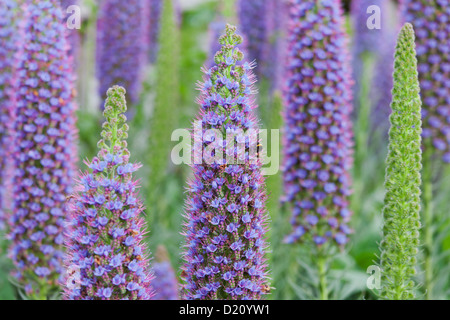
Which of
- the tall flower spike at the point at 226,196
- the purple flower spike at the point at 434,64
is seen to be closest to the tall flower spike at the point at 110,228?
the tall flower spike at the point at 226,196

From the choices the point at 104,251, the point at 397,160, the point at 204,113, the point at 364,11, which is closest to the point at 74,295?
the point at 104,251

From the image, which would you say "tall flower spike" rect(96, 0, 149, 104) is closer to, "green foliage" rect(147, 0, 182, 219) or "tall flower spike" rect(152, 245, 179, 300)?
"green foliage" rect(147, 0, 182, 219)

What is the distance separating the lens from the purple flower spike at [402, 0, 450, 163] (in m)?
Answer: 4.58

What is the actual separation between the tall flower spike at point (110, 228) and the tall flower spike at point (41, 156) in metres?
1.25

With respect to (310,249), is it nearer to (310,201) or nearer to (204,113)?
(310,201)

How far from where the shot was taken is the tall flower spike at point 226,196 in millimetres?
2525

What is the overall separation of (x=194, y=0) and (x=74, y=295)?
8.18 metres

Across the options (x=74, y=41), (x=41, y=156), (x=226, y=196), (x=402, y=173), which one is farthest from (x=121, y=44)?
(x=402, y=173)

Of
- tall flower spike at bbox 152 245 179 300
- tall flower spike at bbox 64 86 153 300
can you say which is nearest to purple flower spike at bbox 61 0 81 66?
tall flower spike at bbox 152 245 179 300

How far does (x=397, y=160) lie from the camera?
2.71 m

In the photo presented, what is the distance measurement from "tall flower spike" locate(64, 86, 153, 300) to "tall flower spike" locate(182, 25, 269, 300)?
254 mm

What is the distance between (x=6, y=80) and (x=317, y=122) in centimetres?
215

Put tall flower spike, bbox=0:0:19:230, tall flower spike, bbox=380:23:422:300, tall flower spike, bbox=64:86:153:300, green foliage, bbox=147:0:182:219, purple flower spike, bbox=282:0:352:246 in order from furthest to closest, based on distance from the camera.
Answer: green foliage, bbox=147:0:182:219 → tall flower spike, bbox=0:0:19:230 → purple flower spike, bbox=282:0:352:246 → tall flower spike, bbox=380:23:422:300 → tall flower spike, bbox=64:86:153:300

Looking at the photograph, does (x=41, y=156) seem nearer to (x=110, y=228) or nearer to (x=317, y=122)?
(x=110, y=228)
